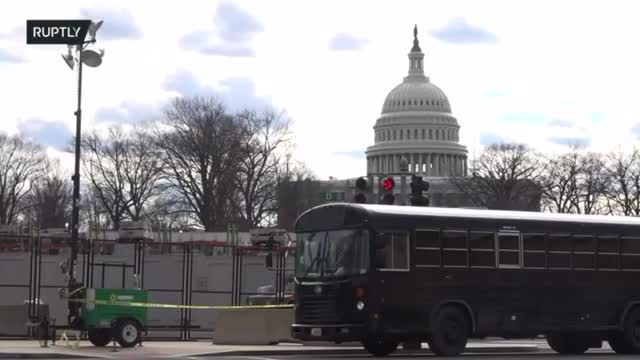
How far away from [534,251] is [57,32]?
12.2 meters

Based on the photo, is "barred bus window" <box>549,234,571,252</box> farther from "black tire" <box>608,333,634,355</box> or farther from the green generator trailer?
the green generator trailer

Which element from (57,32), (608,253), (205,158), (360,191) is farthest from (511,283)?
(205,158)

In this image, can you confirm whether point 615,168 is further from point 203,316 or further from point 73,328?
point 73,328

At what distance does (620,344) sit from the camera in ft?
99.0

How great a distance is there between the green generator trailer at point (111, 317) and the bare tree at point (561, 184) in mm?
83360

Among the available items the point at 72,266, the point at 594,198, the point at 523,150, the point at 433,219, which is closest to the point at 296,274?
the point at 433,219

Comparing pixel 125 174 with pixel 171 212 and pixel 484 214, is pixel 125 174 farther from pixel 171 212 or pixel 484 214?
pixel 484 214

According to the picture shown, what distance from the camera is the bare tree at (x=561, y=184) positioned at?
11083 cm

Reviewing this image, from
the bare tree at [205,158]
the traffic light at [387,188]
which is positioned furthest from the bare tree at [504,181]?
the traffic light at [387,188]

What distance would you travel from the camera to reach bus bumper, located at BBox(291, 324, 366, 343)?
1037 inches

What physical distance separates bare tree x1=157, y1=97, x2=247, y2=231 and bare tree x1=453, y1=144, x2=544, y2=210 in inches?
966

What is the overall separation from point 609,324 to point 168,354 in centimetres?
1056

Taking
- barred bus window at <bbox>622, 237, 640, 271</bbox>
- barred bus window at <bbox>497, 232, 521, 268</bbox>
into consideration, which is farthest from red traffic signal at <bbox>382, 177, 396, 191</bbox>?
barred bus window at <bbox>622, 237, 640, 271</bbox>

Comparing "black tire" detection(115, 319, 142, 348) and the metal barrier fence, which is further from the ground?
the metal barrier fence
